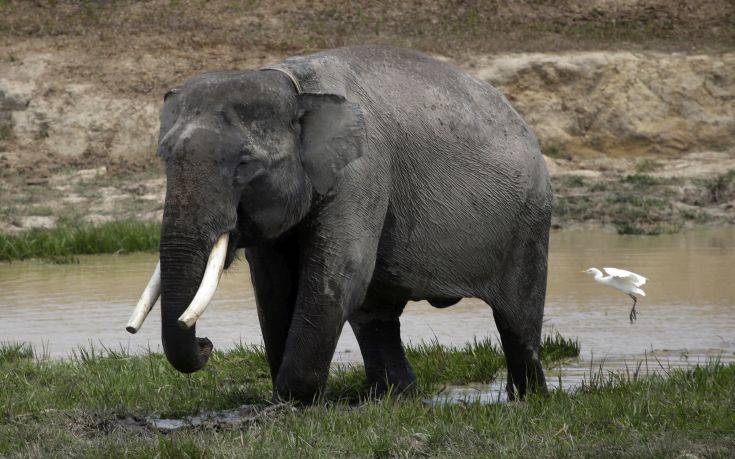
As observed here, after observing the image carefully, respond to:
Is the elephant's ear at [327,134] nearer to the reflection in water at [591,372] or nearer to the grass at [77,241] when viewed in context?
the reflection in water at [591,372]

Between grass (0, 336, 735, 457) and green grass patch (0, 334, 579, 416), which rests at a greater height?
grass (0, 336, 735, 457)

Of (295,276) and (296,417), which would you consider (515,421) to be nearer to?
(296,417)

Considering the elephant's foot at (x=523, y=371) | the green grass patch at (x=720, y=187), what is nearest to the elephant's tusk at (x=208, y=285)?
the elephant's foot at (x=523, y=371)

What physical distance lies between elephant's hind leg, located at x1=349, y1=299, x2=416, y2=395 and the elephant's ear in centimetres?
117

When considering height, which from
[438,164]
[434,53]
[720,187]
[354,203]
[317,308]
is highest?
[434,53]

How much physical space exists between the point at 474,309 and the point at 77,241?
231 inches

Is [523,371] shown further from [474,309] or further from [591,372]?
[474,309]

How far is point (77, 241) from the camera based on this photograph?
14.7 meters

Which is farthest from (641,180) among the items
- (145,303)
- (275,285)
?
(145,303)

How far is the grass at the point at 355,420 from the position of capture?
16.7ft

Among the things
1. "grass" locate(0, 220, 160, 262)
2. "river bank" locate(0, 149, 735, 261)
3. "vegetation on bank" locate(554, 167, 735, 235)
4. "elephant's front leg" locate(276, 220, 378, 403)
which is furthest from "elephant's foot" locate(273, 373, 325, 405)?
"vegetation on bank" locate(554, 167, 735, 235)

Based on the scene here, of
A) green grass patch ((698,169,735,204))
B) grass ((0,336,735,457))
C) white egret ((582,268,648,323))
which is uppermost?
white egret ((582,268,648,323))

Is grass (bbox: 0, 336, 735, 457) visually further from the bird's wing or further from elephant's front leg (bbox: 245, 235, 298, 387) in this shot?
the bird's wing

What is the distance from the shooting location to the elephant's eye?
574 centimetres
